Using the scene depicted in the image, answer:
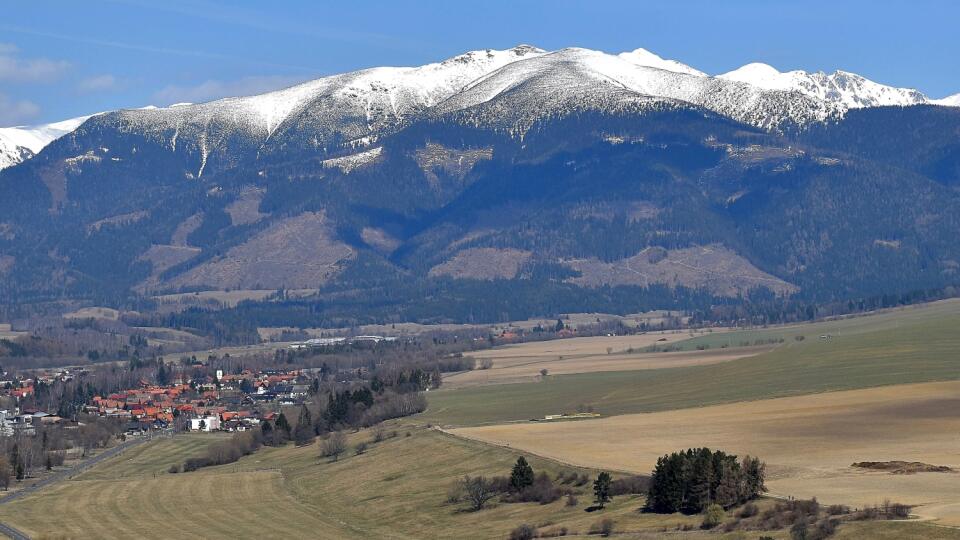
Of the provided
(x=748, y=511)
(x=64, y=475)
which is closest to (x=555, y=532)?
(x=748, y=511)

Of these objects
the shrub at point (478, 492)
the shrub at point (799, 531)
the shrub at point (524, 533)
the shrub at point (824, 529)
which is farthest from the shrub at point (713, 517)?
the shrub at point (478, 492)

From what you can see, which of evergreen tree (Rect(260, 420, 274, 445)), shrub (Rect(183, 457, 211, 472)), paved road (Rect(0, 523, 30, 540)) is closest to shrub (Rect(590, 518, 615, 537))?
paved road (Rect(0, 523, 30, 540))

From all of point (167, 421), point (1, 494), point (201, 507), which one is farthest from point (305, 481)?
point (167, 421)

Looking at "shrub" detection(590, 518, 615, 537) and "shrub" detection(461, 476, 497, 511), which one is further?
"shrub" detection(461, 476, 497, 511)

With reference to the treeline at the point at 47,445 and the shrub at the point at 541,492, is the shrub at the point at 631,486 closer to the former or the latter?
the shrub at the point at 541,492

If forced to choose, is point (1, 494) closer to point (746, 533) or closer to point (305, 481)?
point (305, 481)

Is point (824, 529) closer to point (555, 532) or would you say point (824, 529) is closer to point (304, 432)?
point (555, 532)

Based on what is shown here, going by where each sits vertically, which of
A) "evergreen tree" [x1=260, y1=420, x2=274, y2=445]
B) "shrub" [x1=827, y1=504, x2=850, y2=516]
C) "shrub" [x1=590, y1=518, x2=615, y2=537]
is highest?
"evergreen tree" [x1=260, y1=420, x2=274, y2=445]

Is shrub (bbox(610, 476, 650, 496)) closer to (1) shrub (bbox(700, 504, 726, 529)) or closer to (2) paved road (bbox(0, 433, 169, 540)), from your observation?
(1) shrub (bbox(700, 504, 726, 529))
